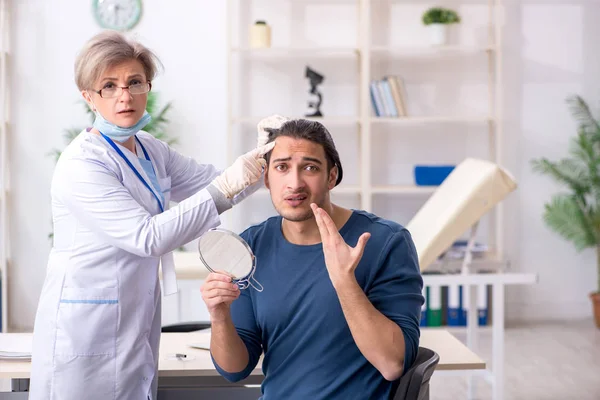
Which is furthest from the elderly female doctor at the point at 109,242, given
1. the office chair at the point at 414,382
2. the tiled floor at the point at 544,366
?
the tiled floor at the point at 544,366

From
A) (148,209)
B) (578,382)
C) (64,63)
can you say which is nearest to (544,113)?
(578,382)

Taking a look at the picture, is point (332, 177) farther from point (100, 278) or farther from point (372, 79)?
point (372, 79)

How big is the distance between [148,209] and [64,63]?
3546 millimetres

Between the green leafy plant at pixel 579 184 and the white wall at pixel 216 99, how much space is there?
15cm

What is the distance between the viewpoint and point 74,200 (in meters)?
1.83

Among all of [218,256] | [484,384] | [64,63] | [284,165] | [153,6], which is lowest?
[484,384]

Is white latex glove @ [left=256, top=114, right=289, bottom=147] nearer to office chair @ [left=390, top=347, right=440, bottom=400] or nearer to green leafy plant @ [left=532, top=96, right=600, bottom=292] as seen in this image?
office chair @ [left=390, top=347, right=440, bottom=400]

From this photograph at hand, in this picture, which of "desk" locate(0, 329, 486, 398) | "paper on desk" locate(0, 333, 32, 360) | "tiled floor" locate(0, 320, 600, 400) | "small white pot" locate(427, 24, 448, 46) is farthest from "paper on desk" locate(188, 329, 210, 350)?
"small white pot" locate(427, 24, 448, 46)

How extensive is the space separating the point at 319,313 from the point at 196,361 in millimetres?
542

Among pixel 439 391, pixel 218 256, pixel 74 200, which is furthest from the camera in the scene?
pixel 439 391

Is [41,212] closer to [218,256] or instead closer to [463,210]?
[463,210]

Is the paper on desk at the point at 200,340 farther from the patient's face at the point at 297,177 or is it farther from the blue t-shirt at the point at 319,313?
the patient's face at the point at 297,177

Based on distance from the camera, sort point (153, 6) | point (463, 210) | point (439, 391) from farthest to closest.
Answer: point (153, 6) < point (439, 391) < point (463, 210)

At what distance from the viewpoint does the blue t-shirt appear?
5.21 ft
